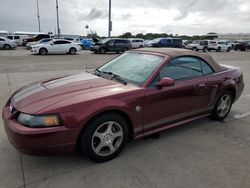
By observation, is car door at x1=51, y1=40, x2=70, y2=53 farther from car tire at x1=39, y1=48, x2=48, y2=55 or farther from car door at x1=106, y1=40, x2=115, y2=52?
car door at x1=106, y1=40, x2=115, y2=52

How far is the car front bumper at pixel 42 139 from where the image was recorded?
8.05 ft

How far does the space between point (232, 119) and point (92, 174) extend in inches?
128

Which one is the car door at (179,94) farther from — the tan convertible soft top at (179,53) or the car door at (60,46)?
the car door at (60,46)

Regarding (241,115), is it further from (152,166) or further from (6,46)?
(6,46)

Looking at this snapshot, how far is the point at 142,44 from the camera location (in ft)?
100

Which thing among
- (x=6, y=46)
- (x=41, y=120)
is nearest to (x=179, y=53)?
(x=41, y=120)

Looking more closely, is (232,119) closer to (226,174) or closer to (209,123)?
(209,123)

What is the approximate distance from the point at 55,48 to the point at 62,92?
19133mm

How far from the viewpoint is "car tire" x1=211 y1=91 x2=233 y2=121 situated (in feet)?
14.2

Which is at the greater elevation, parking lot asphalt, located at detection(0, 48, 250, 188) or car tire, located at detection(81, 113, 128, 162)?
→ car tire, located at detection(81, 113, 128, 162)

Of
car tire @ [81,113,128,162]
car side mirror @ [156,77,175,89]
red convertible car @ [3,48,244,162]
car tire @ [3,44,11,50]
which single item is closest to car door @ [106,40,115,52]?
car tire @ [3,44,11,50]

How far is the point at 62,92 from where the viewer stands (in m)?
2.94

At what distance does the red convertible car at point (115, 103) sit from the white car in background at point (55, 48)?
1780 cm

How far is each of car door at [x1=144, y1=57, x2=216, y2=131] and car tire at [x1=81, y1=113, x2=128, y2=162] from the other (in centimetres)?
42
